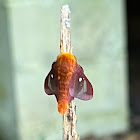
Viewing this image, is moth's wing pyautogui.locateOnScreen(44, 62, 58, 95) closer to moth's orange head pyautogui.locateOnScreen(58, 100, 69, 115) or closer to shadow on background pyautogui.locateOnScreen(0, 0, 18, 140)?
moth's orange head pyautogui.locateOnScreen(58, 100, 69, 115)

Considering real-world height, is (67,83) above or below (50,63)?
below

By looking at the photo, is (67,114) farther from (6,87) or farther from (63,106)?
(6,87)

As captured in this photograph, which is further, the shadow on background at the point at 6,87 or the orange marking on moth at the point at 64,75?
the shadow on background at the point at 6,87

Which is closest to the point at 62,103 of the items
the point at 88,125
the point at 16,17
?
the point at 16,17

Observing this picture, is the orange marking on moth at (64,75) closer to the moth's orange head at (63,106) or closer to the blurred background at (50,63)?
the moth's orange head at (63,106)

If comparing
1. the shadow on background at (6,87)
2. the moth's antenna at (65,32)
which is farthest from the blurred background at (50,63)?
the moth's antenna at (65,32)

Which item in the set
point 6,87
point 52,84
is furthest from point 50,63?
point 52,84
